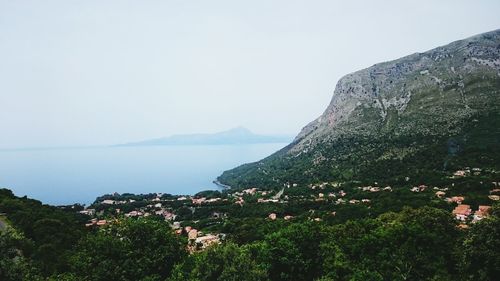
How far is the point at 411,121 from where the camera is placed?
11781cm

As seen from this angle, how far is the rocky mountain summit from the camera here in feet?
302

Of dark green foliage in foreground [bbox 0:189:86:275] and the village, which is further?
the village

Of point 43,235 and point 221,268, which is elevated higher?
point 43,235

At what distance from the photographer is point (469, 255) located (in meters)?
24.9

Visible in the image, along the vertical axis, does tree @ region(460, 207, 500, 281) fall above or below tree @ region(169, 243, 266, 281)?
below

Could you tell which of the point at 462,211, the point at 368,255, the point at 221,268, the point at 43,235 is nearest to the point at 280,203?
the point at 462,211

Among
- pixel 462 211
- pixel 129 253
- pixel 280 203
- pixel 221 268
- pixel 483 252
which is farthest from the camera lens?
pixel 280 203

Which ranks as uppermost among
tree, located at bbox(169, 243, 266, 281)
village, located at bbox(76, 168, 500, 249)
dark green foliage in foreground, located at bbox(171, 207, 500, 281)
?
tree, located at bbox(169, 243, 266, 281)

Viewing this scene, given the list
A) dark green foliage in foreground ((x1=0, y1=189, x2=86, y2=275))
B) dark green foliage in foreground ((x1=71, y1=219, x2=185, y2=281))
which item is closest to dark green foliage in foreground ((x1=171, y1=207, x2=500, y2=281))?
dark green foliage in foreground ((x1=71, y1=219, x2=185, y2=281))

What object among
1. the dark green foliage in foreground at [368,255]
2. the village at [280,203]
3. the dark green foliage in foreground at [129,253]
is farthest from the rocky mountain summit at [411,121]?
the dark green foliage in foreground at [129,253]

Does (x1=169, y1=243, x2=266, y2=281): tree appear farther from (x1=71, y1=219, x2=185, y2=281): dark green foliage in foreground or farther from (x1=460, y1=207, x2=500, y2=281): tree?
(x1=460, y1=207, x2=500, y2=281): tree

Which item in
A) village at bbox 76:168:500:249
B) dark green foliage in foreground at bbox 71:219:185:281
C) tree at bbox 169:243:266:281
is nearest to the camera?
tree at bbox 169:243:266:281

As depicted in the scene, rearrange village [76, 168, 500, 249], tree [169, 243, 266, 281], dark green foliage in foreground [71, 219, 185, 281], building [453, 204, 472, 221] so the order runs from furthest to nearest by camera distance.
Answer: village [76, 168, 500, 249] < building [453, 204, 472, 221] < dark green foliage in foreground [71, 219, 185, 281] < tree [169, 243, 266, 281]

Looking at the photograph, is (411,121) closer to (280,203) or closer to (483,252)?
(280,203)
